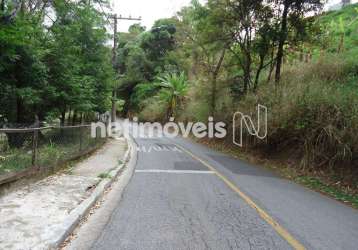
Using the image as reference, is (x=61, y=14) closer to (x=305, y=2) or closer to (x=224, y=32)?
(x=224, y=32)

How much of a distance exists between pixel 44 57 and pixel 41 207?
1066 centimetres

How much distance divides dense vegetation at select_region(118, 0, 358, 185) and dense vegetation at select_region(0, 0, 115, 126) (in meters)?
7.18


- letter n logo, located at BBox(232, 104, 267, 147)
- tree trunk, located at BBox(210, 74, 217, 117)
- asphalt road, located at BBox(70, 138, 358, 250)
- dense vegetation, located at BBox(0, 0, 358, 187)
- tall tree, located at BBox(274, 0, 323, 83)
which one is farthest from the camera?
tree trunk, located at BBox(210, 74, 217, 117)

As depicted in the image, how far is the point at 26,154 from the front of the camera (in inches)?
312

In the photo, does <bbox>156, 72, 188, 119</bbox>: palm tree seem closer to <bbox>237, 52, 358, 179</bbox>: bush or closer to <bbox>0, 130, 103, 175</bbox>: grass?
<bbox>237, 52, 358, 179</bbox>: bush

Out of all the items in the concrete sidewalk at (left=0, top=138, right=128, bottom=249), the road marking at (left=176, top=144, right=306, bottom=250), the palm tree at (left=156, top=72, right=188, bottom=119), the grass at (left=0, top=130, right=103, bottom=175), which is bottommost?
the road marking at (left=176, top=144, right=306, bottom=250)

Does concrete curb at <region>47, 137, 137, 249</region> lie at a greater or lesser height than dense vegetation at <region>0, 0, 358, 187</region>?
lesser

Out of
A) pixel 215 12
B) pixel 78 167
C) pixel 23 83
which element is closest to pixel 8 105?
pixel 23 83

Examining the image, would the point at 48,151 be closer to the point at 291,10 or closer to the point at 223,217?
the point at 223,217

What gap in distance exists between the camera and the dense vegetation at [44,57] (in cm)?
1117

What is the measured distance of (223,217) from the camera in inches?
250

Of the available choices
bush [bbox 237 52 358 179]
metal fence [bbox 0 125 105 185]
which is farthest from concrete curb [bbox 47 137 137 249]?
bush [bbox 237 52 358 179]

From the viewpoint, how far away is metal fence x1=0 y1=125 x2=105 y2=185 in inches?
275

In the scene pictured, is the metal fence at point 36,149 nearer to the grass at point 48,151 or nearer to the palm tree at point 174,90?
the grass at point 48,151
